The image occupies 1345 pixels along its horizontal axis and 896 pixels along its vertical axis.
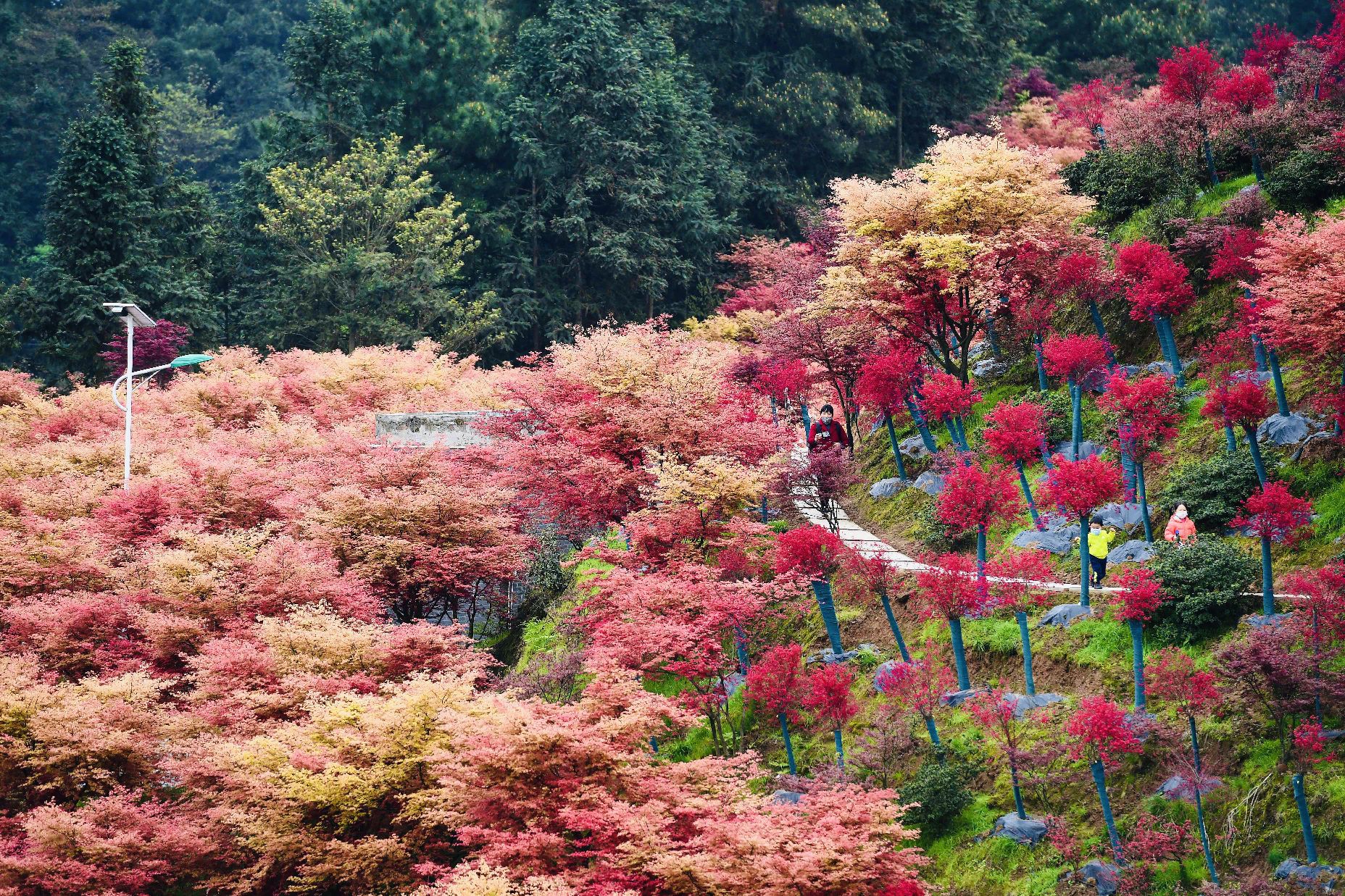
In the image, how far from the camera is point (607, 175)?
41.5 m

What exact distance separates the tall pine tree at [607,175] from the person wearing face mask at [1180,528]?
86.7ft

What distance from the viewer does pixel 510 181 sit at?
147 feet

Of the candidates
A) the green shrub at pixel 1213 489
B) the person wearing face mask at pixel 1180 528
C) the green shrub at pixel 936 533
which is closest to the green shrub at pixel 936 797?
the person wearing face mask at pixel 1180 528

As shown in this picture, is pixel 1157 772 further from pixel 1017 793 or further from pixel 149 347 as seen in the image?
pixel 149 347

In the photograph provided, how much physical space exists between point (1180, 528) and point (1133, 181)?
1022cm

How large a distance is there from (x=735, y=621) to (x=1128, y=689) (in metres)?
5.27

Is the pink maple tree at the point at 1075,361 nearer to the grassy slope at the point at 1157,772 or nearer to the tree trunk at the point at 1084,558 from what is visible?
the grassy slope at the point at 1157,772

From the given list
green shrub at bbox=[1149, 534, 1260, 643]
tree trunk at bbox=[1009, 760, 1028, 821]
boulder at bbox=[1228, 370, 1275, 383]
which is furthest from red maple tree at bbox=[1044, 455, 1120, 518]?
boulder at bbox=[1228, 370, 1275, 383]

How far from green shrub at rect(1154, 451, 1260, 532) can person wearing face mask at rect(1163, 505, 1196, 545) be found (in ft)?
0.91

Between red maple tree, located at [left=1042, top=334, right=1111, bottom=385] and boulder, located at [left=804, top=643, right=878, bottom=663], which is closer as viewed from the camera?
boulder, located at [left=804, top=643, right=878, bottom=663]

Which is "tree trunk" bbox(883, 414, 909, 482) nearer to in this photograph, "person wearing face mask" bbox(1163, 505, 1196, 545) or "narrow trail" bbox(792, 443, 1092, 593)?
"narrow trail" bbox(792, 443, 1092, 593)

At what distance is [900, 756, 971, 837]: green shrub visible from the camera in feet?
49.3

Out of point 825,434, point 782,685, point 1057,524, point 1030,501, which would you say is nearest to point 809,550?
point 782,685

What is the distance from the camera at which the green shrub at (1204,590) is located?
1550cm
